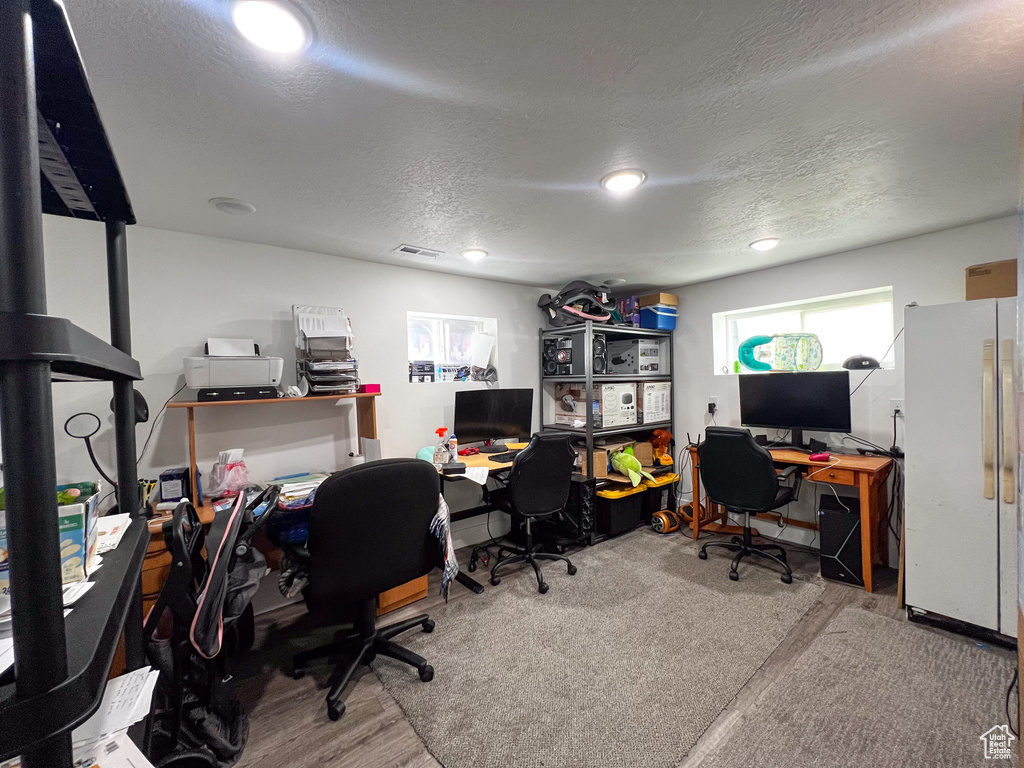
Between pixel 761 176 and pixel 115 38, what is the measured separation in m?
2.32

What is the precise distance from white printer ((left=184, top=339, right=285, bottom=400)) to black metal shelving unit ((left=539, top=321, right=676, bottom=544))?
2.31m

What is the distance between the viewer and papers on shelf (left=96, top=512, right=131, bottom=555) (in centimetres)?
67

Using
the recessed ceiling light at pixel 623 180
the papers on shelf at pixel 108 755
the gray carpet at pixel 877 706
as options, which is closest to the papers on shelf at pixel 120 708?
the papers on shelf at pixel 108 755

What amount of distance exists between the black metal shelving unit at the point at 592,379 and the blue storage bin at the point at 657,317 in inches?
2.6

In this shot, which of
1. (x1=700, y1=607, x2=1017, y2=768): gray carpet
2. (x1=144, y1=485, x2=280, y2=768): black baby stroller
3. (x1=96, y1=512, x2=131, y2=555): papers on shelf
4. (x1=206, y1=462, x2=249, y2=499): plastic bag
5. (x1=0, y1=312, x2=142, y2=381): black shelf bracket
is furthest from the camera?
(x1=206, y1=462, x2=249, y2=499): plastic bag

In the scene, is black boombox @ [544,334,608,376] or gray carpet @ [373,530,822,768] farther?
black boombox @ [544,334,608,376]

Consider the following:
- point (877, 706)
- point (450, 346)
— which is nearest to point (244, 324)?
point (450, 346)

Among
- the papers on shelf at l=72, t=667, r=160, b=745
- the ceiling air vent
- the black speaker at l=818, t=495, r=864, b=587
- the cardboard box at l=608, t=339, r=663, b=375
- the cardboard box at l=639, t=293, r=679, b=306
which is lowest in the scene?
the black speaker at l=818, t=495, r=864, b=587

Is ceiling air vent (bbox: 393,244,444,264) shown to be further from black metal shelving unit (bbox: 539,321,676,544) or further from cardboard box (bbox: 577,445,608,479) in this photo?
cardboard box (bbox: 577,445,608,479)

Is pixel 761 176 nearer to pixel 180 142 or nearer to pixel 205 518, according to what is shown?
pixel 180 142

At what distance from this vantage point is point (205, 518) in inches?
85.6

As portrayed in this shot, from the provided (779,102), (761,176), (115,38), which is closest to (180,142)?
(115,38)

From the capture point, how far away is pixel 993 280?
232 centimetres

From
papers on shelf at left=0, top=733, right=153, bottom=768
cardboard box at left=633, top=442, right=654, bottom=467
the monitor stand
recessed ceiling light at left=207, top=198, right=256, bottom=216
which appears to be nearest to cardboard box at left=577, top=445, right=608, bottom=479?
cardboard box at left=633, top=442, right=654, bottom=467
